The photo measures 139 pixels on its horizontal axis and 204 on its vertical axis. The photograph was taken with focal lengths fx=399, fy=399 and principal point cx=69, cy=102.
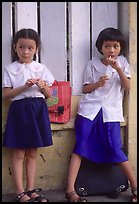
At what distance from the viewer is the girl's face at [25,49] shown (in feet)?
11.5

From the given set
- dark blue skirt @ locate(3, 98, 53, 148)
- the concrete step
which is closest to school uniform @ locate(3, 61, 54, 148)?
dark blue skirt @ locate(3, 98, 53, 148)

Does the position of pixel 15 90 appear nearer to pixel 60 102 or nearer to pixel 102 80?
pixel 60 102

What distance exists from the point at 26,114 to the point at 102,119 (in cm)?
72

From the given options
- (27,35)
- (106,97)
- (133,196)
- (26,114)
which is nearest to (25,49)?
(27,35)

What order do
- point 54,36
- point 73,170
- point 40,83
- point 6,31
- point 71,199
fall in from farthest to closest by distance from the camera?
point 54,36 → point 6,31 → point 73,170 → point 71,199 → point 40,83

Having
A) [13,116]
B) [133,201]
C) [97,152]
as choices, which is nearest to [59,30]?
[13,116]

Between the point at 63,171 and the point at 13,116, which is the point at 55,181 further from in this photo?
the point at 13,116

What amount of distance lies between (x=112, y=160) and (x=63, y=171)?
1.77ft

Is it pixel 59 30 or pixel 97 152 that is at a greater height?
pixel 59 30

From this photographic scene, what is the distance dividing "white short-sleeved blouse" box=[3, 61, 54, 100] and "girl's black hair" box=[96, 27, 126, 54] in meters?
0.62

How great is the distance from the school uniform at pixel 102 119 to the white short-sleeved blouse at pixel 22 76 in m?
0.45

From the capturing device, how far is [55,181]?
3.88m

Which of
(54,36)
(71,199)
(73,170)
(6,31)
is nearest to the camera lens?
(71,199)

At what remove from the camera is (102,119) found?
3.70 m
